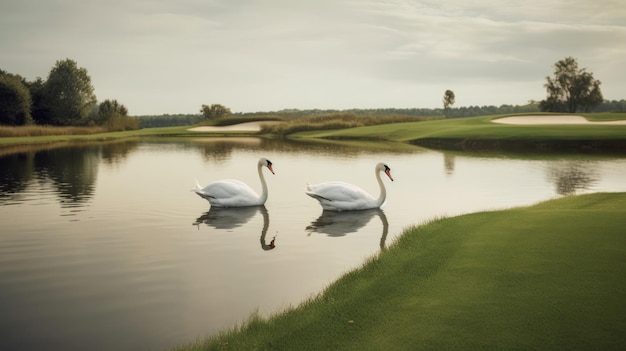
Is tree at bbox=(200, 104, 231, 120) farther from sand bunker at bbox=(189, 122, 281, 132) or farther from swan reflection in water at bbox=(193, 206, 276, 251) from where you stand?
swan reflection in water at bbox=(193, 206, 276, 251)

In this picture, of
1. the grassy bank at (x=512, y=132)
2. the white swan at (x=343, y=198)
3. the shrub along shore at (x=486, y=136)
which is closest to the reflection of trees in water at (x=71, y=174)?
the white swan at (x=343, y=198)

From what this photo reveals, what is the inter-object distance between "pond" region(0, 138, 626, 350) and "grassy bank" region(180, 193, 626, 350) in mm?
1209

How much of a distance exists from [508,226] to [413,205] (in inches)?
294

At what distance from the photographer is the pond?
814cm

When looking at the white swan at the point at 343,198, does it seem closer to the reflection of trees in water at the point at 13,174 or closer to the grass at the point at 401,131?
the reflection of trees in water at the point at 13,174

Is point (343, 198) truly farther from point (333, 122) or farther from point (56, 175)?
point (333, 122)

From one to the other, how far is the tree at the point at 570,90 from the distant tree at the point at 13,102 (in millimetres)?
95396

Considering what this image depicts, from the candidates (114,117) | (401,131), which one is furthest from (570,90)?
(114,117)

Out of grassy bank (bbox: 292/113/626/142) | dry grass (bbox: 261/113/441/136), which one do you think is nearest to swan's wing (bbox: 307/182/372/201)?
grassy bank (bbox: 292/113/626/142)

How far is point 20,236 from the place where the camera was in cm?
1373

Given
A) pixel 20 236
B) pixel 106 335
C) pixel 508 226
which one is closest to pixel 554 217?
pixel 508 226

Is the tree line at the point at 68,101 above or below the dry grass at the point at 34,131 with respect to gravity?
above

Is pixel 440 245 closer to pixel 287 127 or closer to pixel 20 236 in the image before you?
pixel 20 236

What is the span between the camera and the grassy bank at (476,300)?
6070 mm
